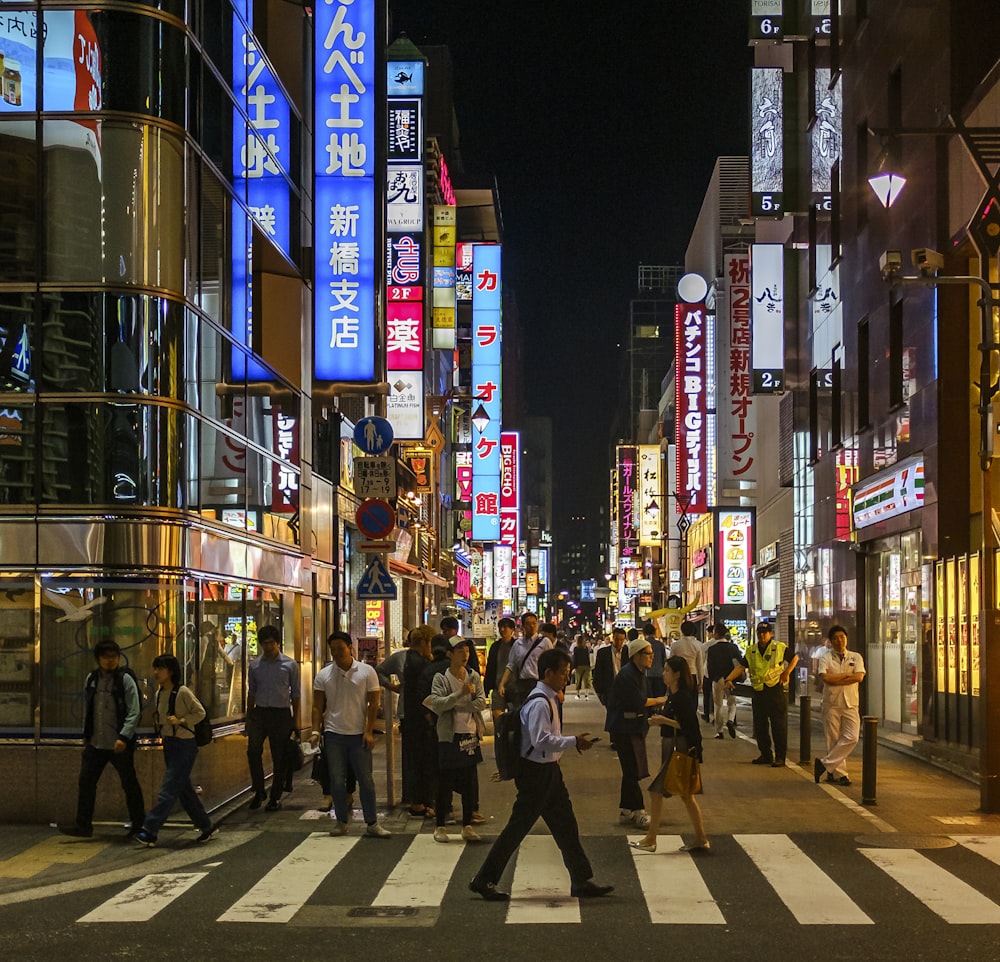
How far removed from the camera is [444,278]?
52812 mm

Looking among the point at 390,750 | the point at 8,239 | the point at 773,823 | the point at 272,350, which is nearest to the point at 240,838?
the point at 390,750

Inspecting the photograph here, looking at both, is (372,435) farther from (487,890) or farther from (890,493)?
(890,493)

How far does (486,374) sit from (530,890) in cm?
5807

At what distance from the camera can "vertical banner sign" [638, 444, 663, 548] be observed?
306ft

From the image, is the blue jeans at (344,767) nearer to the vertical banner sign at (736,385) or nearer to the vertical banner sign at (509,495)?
the vertical banner sign at (736,385)

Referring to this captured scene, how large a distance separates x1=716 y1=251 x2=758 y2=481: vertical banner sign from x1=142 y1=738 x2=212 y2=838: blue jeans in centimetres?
3375

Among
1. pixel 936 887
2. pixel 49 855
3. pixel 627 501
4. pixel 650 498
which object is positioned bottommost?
pixel 49 855

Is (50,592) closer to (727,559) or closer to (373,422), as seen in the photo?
(373,422)

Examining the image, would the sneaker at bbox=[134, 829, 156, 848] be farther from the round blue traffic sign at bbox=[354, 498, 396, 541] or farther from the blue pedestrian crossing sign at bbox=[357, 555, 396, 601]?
the round blue traffic sign at bbox=[354, 498, 396, 541]

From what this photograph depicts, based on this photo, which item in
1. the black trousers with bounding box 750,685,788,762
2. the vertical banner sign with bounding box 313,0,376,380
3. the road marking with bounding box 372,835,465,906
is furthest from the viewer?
the vertical banner sign with bounding box 313,0,376,380

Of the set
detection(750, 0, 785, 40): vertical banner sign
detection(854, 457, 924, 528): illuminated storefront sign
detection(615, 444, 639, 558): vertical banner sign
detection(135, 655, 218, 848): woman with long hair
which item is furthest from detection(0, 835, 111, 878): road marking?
detection(615, 444, 639, 558): vertical banner sign

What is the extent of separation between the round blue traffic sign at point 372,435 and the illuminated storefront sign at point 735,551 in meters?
43.7

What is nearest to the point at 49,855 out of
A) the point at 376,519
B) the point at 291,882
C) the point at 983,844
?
the point at 291,882

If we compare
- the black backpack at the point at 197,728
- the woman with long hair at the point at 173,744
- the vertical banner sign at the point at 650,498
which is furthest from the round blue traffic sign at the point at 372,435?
the vertical banner sign at the point at 650,498
